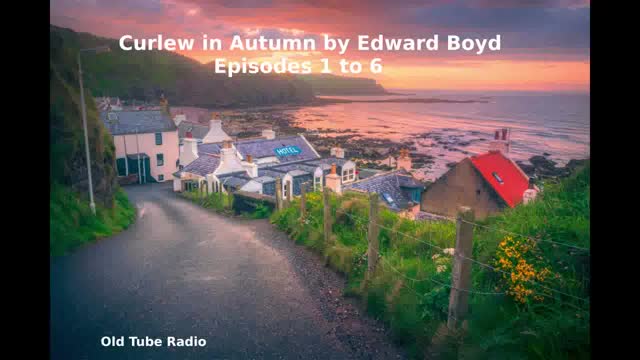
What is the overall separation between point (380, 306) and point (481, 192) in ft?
9.94

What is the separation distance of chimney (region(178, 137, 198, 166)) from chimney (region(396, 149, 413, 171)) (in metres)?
8.11

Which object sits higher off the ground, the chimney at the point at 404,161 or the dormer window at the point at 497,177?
the chimney at the point at 404,161

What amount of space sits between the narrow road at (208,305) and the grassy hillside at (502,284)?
37 centimetres

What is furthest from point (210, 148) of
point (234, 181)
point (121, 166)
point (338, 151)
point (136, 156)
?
point (338, 151)

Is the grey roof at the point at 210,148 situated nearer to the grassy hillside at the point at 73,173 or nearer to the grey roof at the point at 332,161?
the grassy hillside at the point at 73,173

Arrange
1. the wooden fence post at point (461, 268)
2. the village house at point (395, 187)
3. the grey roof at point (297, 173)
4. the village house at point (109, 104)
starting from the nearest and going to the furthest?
1. the wooden fence post at point (461, 268)
2. the village house at point (395, 187)
3. the village house at point (109, 104)
4. the grey roof at point (297, 173)

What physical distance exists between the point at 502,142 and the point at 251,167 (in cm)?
766

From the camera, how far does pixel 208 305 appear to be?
5148mm

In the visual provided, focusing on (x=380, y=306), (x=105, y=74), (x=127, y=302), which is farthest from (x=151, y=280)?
(x=105, y=74)

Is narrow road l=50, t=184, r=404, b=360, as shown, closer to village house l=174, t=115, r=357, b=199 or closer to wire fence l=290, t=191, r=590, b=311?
wire fence l=290, t=191, r=590, b=311

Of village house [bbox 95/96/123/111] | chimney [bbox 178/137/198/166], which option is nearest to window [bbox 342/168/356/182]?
village house [bbox 95/96/123/111]

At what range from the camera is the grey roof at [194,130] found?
1418 cm

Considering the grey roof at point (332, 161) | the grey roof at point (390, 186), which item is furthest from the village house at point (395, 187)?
the grey roof at point (332, 161)
